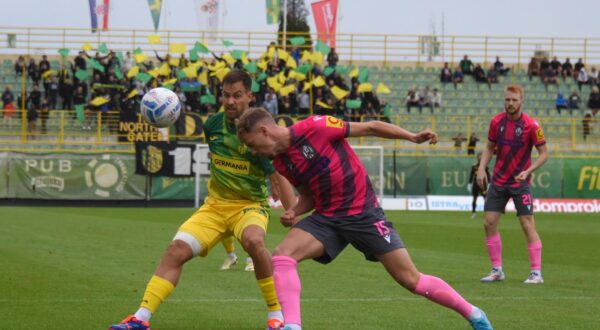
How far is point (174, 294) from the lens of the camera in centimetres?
1113

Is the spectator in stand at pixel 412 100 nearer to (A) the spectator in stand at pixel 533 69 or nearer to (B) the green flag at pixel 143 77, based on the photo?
(A) the spectator in stand at pixel 533 69

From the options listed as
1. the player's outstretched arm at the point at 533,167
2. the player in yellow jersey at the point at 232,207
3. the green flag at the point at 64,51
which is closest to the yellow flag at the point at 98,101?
the green flag at the point at 64,51

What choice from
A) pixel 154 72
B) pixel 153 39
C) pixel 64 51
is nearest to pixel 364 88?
pixel 154 72

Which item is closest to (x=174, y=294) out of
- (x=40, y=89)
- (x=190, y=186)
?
(x=190, y=186)

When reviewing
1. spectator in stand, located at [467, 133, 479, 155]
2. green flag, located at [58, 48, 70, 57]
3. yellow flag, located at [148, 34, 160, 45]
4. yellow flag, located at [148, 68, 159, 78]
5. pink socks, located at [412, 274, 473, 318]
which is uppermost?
yellow flag, located at [148, 34, 160, 45]

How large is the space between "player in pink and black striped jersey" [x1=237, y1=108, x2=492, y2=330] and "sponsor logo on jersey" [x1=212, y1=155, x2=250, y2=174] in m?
1.29

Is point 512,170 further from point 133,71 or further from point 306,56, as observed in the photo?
point 306,56

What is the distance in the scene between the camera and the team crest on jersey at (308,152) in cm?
751

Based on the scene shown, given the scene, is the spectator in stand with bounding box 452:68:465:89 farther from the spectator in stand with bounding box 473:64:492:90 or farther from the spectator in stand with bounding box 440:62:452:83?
the spectator in stand with bounding box 473:64:492:90

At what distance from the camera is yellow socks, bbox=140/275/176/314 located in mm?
8086

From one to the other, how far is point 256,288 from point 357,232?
4.43m

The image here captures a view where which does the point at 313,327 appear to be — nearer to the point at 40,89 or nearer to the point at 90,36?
the point at 40,89

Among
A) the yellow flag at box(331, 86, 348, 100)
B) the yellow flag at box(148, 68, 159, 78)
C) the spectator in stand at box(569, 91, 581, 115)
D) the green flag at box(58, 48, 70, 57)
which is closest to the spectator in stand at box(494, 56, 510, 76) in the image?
the spectator in stand at box(569, 91, 581, 115)

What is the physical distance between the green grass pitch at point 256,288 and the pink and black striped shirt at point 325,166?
159cm
